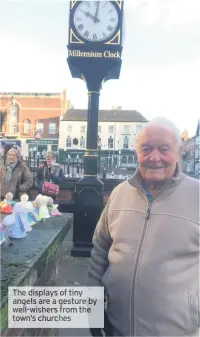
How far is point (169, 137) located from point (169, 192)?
0.28m

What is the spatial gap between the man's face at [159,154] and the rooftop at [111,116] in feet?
140

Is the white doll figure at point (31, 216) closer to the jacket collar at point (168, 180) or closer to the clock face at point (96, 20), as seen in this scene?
the jacket collar at point (168, 180)

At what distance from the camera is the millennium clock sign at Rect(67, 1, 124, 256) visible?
450 cm

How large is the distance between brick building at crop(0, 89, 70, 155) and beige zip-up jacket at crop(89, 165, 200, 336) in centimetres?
4051

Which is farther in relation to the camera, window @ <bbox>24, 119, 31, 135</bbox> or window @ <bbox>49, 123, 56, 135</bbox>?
window @ <bbox>49, 123, 56, 135</bbox>

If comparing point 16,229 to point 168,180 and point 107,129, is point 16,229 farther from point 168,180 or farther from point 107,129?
point 107,129

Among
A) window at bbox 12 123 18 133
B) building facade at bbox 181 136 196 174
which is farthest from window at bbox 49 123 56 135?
building facade at bbox 181 136 196 174

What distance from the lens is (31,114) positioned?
41875 millimetres

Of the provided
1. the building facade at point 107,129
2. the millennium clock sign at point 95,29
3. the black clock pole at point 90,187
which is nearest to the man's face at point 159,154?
the black clock pole at point 90,187

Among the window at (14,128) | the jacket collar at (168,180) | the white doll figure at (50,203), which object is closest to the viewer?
the jacket collar at (168,180)

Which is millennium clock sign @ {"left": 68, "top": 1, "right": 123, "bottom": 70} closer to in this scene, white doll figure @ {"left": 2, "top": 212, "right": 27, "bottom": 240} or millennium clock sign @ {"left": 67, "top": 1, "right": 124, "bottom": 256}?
millennium clock sign @ {"left": 67, "top": 1, "right": 124, "bottom": 256}

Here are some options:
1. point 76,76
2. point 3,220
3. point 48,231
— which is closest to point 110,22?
point 76,76

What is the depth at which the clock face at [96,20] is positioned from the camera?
176 inches

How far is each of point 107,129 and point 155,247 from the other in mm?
44057
